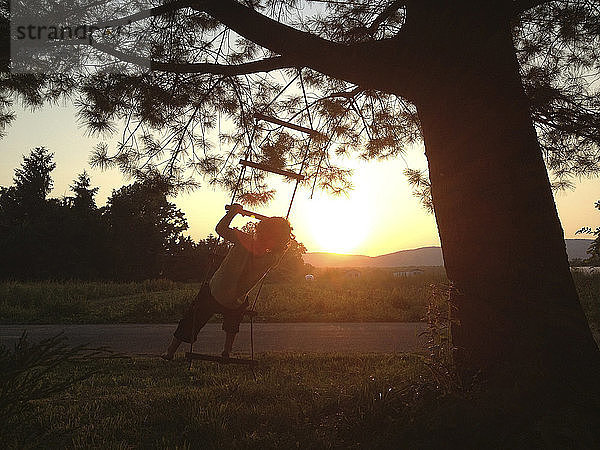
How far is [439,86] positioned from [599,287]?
13875 mm

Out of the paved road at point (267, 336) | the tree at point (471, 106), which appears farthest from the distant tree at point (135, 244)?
the tree at point (471, 106)

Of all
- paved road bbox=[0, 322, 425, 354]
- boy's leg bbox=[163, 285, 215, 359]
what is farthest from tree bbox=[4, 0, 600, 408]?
paved road bbox=[0, 322, 425, 354]

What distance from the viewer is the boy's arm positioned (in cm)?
420

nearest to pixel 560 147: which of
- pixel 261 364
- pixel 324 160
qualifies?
pixel 324 160

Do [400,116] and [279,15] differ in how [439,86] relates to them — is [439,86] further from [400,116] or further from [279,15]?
[400,116]

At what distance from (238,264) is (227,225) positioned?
338mm

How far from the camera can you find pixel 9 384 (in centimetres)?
202

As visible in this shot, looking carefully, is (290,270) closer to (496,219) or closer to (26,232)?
(26,232)

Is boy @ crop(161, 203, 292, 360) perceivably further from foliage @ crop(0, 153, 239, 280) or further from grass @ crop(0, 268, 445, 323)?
foliage @ crop(0, 153, 239, 280)

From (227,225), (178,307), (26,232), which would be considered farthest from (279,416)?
(26,232)

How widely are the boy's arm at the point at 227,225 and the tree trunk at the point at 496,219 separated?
1.60 meters

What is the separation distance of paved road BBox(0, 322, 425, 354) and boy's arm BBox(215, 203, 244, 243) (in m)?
3.56

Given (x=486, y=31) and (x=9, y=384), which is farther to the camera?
(x=486, y=31)

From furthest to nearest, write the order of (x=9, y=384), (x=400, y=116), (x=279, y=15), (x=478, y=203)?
1. (x=400, y=116)
2. (x=279, y=15)
3. (x=478, y=203)
4. (x=9, y=384)
